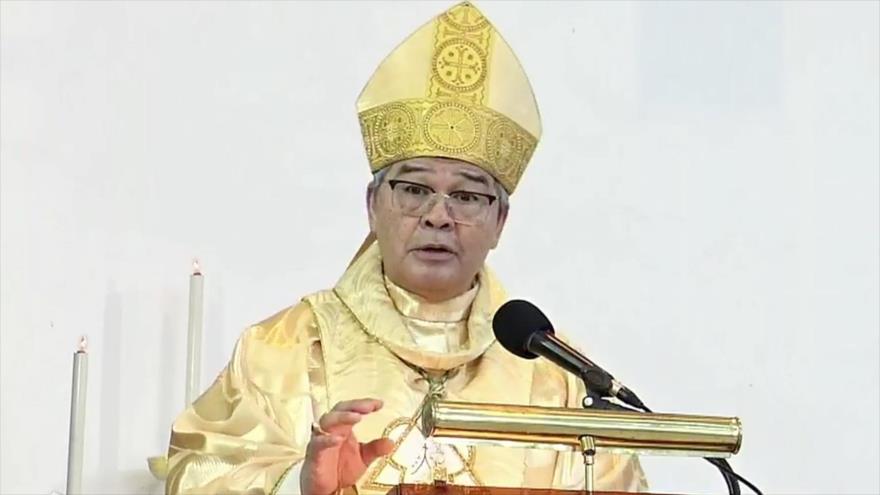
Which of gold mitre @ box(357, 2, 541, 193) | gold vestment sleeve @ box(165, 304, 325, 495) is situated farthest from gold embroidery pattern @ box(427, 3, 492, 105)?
gold vestment sleeve @ box(165, 304, 325, 495)

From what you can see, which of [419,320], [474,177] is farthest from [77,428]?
[474,177]

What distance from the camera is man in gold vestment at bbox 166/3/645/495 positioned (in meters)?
2.17

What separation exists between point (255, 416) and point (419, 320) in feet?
0.93

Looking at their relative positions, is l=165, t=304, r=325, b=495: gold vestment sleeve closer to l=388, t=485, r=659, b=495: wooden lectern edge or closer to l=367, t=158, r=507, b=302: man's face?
l=367, t=158, r=507, b=302: man's face

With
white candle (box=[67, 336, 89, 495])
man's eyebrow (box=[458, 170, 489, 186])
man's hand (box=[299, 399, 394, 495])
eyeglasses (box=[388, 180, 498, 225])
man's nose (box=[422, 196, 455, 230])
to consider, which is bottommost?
white candle (box=[67, 336, 89, 495])

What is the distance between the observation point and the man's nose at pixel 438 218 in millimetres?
2229

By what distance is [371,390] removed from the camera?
2232mm

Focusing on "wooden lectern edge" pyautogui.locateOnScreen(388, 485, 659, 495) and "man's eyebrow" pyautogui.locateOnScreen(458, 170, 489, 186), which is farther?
"man's eyebrow" pyautogui.locateOnScreen(458, 170, 489, 186)

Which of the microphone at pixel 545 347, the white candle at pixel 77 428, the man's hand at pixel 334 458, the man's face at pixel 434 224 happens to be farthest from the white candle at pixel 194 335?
the microphone at pixel 545 347

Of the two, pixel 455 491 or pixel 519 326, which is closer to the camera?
pixel 455 491

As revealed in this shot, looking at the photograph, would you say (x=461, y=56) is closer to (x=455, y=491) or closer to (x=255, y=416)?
(x=255, y=416)

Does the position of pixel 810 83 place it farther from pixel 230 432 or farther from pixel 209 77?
pixel 230 432

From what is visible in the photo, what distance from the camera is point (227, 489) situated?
2057mm

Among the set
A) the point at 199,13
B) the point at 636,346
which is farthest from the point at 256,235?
the point at 636,346
